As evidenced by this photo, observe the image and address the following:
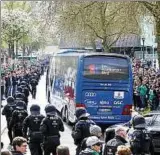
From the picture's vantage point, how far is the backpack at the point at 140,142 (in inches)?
445

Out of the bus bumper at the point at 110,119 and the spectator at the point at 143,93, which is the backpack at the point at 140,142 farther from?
the spectator at the point at 143,93

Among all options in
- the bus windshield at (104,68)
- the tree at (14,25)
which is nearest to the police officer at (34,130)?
the bus windshield at (104,68)

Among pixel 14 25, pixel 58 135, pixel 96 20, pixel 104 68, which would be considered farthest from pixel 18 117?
pixel 14 25

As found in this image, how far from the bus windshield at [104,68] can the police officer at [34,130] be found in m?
8.01

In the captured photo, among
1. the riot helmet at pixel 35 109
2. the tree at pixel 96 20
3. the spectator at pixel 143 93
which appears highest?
the tree at pixel 96 20

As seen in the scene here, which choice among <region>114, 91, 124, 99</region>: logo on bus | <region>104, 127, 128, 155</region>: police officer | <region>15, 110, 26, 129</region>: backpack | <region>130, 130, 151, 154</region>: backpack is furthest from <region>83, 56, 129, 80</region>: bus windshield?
<region>104, 127, 128, 155</region>: police officer

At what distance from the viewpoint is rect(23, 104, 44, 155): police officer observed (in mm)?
13164

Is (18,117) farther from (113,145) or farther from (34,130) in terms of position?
(113,145)

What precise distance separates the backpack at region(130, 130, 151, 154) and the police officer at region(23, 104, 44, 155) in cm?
259

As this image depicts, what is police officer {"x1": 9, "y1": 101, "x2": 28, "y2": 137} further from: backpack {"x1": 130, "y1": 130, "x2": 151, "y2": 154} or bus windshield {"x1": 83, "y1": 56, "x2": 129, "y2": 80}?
bus windshield {"x1": 83, "y1": 56, "x2": 129, "y2": 80}

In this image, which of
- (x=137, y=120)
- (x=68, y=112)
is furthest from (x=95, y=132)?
(x=68, y=112)

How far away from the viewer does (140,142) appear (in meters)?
11.3

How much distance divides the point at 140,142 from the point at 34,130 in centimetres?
305

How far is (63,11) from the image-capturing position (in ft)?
108
